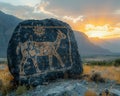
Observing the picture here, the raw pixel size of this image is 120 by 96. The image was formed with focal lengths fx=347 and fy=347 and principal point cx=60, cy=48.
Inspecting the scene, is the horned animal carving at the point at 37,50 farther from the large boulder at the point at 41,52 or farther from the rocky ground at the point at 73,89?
the rocky ground at the point at 73,89

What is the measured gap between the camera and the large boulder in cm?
1777

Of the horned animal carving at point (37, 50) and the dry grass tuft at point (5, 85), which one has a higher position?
the horned animal carving at point (37, 50)

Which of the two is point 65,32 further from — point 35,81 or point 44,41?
point 35,81

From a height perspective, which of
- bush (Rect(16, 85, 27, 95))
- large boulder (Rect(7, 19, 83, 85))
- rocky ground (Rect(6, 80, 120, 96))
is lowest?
bush (Rect(16, 85, 27, 95))

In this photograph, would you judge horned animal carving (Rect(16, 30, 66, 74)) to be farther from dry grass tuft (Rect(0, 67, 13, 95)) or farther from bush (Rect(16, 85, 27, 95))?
dry grass tuft (Rect(0, 67, 13, 95))

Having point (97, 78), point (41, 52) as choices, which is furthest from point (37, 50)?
point (97, 78)

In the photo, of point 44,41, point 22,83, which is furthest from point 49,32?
point 22,83

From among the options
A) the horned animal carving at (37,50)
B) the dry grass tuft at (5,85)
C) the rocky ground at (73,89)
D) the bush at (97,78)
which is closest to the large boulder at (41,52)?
the horned animal carving at (37,50)

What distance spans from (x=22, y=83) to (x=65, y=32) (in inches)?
155

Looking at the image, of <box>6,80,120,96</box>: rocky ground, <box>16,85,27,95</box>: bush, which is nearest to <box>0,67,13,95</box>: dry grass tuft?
<box>6,80,120,96</box>: rocky ground

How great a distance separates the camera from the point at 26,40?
59.8 ft

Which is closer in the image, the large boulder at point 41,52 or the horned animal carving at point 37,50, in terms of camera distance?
the large boulder at point 41,52

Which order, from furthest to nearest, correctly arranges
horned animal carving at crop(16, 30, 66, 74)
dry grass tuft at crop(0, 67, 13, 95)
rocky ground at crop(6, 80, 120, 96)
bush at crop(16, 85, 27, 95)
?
horned animal carving at crop(16, 30, 66, 74) → dry grass tuft at crop(0, 67, 13, 95) → bush at crop(16, 85, 27, 95) → rocky ground at crop(6, 80, 120, 96)

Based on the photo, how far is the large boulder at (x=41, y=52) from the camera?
17.8m
